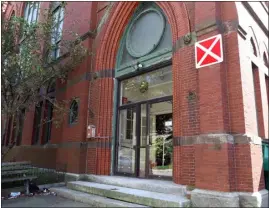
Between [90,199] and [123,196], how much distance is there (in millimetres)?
816

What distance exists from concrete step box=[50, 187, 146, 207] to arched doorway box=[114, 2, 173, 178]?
5.12 ft

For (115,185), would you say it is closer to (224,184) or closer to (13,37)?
(224,184)

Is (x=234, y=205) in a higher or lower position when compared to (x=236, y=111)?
lower

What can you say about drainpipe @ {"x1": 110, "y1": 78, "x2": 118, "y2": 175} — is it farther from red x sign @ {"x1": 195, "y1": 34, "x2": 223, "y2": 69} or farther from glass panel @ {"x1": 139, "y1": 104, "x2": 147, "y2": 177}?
red x sign @ {"x1": 195, "y1": 34, "x2": 223, "y2": 69}

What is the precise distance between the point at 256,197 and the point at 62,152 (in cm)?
666

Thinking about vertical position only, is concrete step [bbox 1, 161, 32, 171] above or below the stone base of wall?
above

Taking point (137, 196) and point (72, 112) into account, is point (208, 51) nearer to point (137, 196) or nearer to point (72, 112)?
point (137, 196)

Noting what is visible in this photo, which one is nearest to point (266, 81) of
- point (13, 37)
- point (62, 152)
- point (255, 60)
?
point (255, 60)

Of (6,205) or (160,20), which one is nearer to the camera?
(6,205)

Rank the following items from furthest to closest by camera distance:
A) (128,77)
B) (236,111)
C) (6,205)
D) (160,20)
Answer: (128,77), (160,20), (6,205), (236,111)

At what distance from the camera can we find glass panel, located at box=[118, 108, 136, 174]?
7.99 metres

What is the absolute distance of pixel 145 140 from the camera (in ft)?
25.2

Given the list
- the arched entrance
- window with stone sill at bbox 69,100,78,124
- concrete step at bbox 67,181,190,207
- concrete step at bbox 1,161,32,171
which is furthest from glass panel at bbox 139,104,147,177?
concrete step at bbox 1,161,32,171

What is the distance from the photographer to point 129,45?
885 centimetres
